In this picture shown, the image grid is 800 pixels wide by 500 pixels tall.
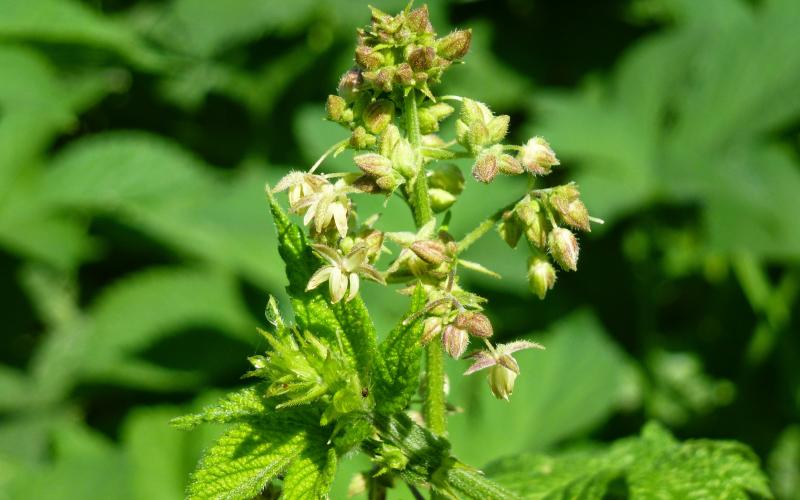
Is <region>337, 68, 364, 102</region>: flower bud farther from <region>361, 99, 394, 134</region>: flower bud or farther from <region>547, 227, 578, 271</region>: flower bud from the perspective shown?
<region>547, 227, 578, 271</region>: flower bud

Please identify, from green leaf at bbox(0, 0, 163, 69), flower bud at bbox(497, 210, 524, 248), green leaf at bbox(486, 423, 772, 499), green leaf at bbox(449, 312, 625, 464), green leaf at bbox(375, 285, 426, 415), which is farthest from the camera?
green leaf at bbox(0, 0, 163, 69)

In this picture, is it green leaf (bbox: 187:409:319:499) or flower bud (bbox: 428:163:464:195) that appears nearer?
green leaf (bbox: 187:409:319:499)

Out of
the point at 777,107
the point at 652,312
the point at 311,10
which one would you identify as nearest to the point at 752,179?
the point at 777,107

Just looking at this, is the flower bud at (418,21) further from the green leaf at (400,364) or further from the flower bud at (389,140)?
the green leaf at (400,364)

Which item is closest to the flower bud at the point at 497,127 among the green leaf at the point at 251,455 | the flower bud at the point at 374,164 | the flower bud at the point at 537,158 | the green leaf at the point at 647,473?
the flower bud at the point at 537,158

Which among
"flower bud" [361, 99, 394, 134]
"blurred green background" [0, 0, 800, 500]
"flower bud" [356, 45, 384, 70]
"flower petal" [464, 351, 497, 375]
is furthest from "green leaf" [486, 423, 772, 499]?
"blurred green background" [0, 0, 800, 500]

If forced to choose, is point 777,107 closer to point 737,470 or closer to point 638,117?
point 638,117
